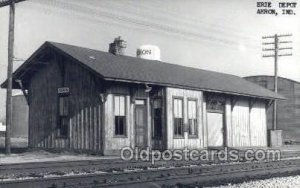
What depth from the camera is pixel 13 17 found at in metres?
17.9

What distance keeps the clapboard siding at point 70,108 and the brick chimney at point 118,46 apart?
165 inches

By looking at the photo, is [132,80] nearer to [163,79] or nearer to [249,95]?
[163,79]

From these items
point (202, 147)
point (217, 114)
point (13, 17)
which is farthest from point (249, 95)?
point (13, 17)

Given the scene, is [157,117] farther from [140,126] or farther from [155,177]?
[155,177]

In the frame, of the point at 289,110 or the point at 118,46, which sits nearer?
the point at 118,46

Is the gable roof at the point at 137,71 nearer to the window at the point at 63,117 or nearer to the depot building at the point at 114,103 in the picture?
the depot building at the point at 114,103

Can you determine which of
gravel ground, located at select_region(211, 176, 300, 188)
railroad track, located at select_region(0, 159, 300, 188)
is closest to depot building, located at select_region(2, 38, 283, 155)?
railroad track, located at select_region(0, 159, 300, 188)

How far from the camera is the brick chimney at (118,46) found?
74.5 ft

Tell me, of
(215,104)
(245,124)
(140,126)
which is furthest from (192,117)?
(245,124)

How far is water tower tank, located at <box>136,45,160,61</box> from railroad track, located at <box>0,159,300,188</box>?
1335 centimetres

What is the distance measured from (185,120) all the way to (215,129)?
10.5 feet

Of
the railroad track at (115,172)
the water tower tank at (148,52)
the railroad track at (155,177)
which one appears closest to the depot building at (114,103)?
the water tower tank at (148,52)

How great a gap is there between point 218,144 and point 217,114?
Answer: 5.49 feet

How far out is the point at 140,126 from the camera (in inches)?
749
